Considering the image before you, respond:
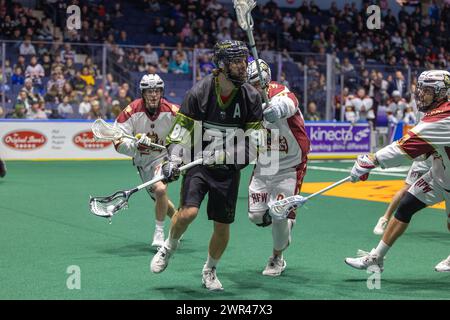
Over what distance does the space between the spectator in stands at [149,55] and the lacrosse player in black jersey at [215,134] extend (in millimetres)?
13156

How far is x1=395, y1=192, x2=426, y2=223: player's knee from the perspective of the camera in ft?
19.1

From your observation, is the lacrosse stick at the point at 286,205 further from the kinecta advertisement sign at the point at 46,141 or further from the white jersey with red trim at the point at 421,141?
the kinecta advertisement sign at the point at 46,141

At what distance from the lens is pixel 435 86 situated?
19.5 ft

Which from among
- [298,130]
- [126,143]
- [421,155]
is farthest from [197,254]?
[421,155]

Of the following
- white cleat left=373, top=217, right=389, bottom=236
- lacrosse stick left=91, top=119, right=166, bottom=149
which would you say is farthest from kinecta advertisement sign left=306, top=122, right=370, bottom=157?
lacrosse stick left=91, top=119, right=166, bottom=149

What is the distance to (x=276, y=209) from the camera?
235 inches

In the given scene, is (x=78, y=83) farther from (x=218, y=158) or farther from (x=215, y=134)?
(x=218, y=158)

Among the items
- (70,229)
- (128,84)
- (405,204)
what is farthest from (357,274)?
(128,84)

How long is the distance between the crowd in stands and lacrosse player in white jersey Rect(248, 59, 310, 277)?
8815 millimetres

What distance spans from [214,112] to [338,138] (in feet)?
46.7

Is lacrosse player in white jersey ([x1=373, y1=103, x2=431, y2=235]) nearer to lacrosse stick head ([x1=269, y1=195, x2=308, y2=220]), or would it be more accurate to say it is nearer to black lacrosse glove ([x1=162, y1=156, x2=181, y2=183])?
lacrosse stick head ([x1=269, y1=195, x2=308, y2=220])

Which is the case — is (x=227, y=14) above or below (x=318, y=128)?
above

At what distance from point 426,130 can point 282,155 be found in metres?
1.28
